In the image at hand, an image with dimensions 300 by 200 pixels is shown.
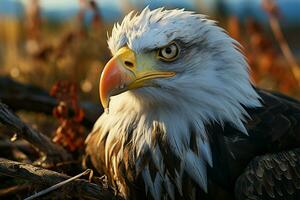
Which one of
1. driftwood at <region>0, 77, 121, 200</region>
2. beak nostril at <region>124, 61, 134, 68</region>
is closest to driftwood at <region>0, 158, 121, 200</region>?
driftwood at <region>0, 77, 121, 200</region>

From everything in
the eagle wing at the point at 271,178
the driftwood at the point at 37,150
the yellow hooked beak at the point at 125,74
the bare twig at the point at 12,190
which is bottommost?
the eagle wing at the point at 271,178

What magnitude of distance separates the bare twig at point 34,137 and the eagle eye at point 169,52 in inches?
38.1

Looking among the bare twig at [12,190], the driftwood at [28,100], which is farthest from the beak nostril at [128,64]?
the driftwood at [28,100]

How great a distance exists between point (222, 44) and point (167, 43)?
440 mm

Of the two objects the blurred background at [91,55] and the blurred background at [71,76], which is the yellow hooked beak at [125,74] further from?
the blurred background at [91,55]

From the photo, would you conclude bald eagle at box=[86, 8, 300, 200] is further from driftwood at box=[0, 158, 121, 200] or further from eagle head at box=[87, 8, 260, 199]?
driftwood at box=[0, 158, 121, 200]

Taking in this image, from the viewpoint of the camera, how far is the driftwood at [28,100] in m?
5.45

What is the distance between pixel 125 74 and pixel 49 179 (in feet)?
2.38

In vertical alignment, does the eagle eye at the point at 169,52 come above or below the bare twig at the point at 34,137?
above

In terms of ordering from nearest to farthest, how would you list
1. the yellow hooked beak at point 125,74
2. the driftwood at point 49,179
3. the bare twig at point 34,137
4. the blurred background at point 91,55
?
the yellow hooked beak at point 125,74 < the driftwood at point 49,179 < the bare twig at point 34,137 < the blurred background at point 91,55

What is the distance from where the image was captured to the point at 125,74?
12.1 ft

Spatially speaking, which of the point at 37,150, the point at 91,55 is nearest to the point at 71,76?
the point at 91,55

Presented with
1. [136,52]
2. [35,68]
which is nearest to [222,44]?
[136,52]

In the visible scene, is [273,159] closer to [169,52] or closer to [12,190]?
[169,52]
